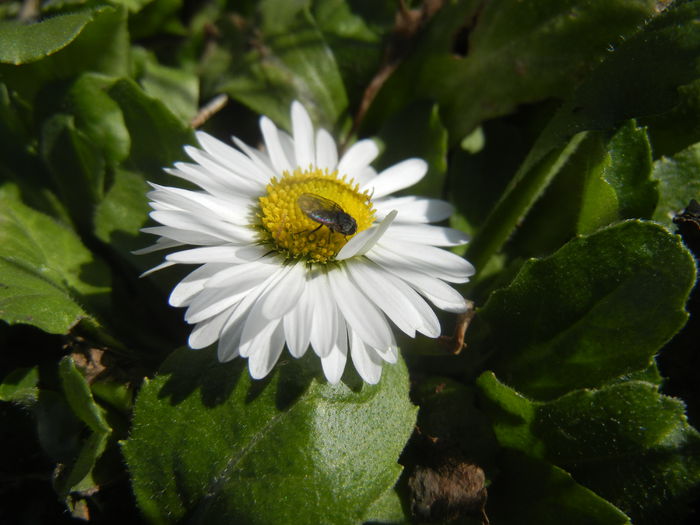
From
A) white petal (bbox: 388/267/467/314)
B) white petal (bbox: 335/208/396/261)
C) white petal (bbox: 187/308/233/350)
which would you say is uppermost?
white petal (bbox: 335/208/396/261)

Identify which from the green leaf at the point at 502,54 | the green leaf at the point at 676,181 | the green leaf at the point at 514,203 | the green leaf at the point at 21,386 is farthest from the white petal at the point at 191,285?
the green leaf at the point at 676,181

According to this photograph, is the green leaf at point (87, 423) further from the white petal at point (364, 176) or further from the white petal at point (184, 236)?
the white petal at point (364, 176)

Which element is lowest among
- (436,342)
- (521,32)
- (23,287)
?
(23,287)

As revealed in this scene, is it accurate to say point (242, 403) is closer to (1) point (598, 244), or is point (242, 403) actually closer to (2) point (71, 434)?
(2) point (71, 434)

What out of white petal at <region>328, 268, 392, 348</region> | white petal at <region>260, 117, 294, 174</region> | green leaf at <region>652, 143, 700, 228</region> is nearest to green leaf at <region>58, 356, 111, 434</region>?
white petal at <region>328, 268, 392, 348</region>

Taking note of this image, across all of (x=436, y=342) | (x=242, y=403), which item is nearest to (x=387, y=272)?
(x=436, y=342)

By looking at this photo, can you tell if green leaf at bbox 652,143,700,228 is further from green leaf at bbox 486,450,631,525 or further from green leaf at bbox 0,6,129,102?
green leaf at bbox 0,6,129,102

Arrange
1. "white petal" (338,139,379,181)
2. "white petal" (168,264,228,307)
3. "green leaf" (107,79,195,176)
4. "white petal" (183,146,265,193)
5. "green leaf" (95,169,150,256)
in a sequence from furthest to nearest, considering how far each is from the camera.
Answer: "white petal" (338,139,379,181)
"green leaf" (95,169,150,256)
"green leaf" (107,79,195,176)
"white petal" (183,146,265,193)
"white petal" (168,264,228,307)
